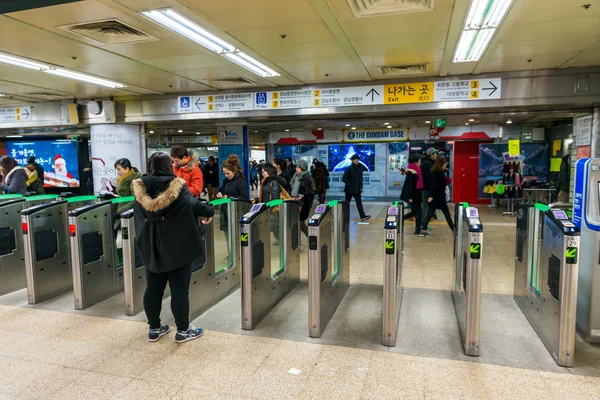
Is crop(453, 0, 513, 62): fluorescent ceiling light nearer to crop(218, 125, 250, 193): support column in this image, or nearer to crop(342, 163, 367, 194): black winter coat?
crop(342, 163, 367, 194): black winter coat

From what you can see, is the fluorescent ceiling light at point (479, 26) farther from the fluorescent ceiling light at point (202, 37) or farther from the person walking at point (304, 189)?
the person walking at point (304, 189)

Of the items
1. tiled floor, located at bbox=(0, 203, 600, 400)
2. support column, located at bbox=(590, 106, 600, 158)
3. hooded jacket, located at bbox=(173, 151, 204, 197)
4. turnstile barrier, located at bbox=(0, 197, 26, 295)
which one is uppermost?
support column, located at bbox=(590, 106, 600, 158)

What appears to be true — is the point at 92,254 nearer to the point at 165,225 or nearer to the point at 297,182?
the point at 165,225

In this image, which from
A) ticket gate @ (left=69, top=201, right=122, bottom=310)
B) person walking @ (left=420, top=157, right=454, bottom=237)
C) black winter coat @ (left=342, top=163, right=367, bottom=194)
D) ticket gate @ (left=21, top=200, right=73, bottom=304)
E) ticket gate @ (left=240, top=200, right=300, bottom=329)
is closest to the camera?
ticket gate @ (left=240, top=200, right=300, bottom=329)

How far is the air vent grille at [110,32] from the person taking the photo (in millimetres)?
3697

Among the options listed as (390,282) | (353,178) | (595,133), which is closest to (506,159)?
(353,178)

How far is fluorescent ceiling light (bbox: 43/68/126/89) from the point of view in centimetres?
542

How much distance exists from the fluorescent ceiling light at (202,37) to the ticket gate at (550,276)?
10.8ft

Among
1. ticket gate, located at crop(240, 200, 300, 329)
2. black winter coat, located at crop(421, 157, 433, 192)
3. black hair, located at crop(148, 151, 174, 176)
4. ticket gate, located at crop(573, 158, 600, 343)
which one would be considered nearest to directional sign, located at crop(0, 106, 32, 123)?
ticket gate, located at crop(240, 200, 300, 329)

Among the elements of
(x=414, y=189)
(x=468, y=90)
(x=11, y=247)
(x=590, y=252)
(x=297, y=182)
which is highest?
(x=468, y=90)

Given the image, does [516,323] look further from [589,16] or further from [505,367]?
[589,16]

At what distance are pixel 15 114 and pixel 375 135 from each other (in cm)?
917

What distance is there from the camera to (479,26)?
3.74m

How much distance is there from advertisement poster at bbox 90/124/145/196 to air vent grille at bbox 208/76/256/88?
233 cm
